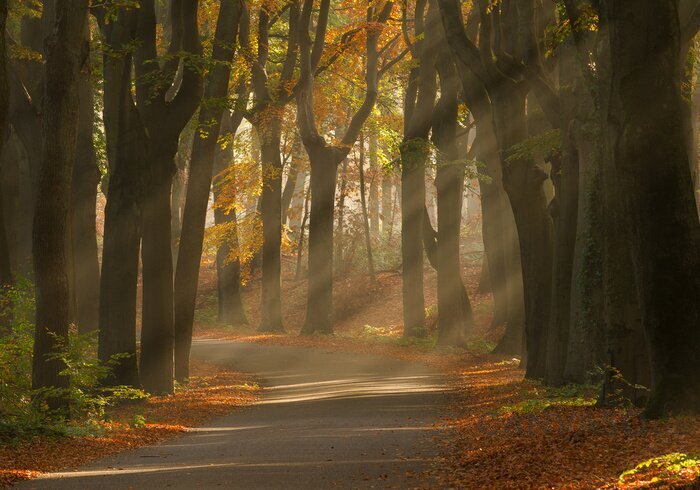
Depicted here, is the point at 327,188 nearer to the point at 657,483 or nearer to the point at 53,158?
the point at 53,158

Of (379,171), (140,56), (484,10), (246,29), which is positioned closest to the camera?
(140,56)

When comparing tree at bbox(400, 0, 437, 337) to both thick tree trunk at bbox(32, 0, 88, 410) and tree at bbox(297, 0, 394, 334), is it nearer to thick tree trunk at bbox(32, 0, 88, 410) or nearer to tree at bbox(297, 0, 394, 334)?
tree at bbox(297, 0, 394, 334)

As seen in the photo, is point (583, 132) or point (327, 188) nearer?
point (583, 132)

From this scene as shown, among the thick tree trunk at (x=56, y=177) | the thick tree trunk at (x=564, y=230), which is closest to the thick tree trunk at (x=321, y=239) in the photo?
the thick tree trunk at (x=564, y=230)

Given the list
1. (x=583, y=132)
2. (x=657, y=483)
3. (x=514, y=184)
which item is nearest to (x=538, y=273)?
(x=514, y=184)

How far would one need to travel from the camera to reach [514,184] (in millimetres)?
19047

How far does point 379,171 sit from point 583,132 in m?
36.7

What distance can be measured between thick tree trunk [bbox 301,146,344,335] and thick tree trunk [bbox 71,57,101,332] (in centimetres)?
1099

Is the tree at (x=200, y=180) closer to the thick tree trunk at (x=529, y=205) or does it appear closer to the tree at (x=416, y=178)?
the thick tree trunk at (x=529, y=205)

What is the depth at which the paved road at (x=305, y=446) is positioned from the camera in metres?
9.51

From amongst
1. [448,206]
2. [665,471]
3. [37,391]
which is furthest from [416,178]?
[665,471]

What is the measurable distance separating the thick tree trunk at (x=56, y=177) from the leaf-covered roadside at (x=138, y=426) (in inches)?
64.9

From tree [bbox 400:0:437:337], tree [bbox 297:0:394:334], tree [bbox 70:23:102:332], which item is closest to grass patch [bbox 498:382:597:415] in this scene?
tree [bbox 70:23:102:332]

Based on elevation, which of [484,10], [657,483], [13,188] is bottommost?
[657,483]
